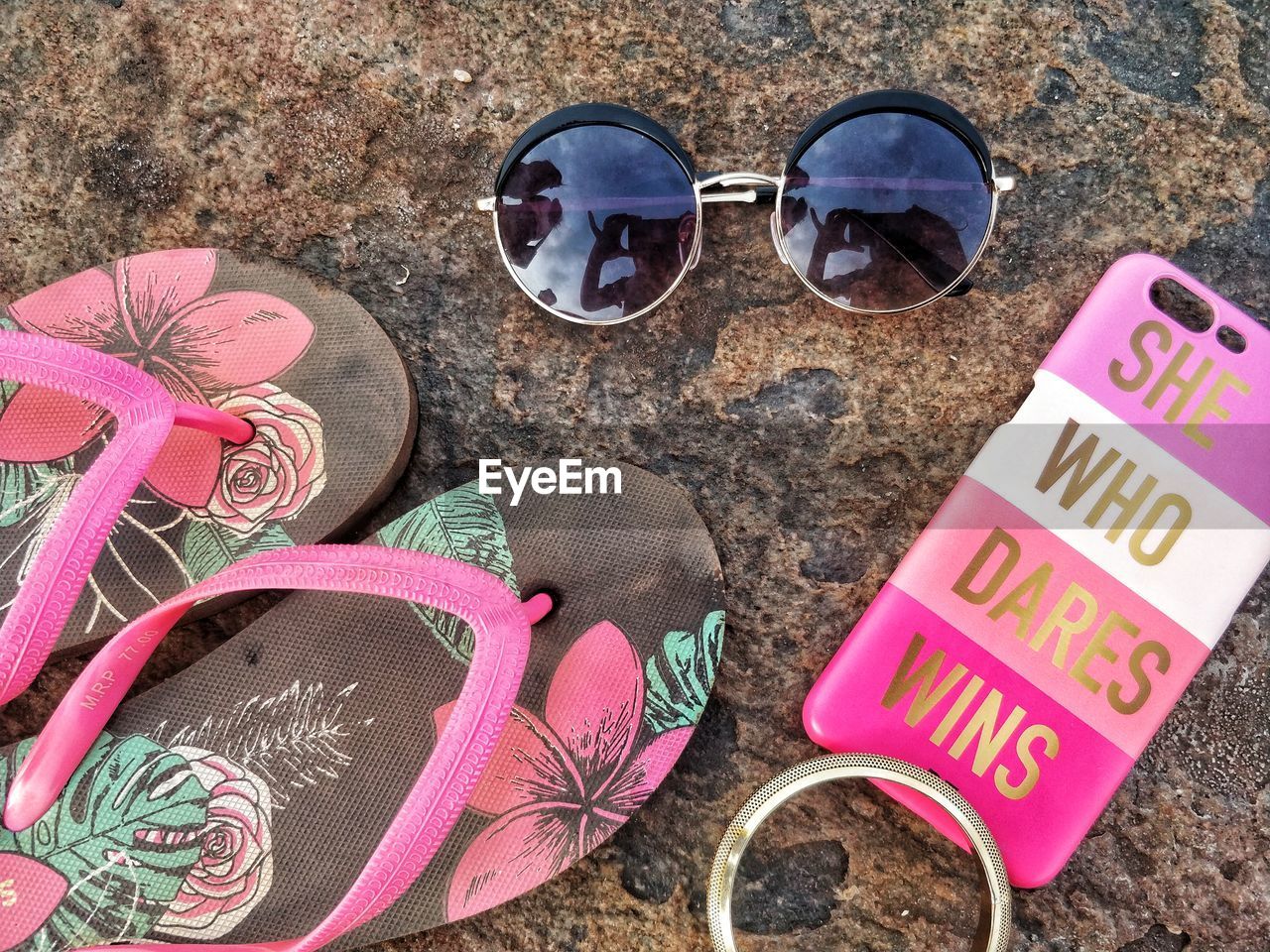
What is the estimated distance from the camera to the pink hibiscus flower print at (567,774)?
628mm

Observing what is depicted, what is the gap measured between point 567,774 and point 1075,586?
389 mm

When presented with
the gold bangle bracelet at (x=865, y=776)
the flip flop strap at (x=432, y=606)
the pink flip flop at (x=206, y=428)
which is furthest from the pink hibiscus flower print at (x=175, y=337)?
the gold bangle bracelet at (x=865, y=776)

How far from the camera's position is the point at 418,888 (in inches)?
25.3

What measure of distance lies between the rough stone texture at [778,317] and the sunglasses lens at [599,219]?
0.04 m

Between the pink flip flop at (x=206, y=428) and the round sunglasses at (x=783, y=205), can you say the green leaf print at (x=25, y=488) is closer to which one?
the pink flip flop at (x=206, y=428)

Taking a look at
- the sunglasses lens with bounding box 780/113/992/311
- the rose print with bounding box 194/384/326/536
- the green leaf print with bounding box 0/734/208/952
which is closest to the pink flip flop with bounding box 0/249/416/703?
the rose print with bounding box 194/384/326/536

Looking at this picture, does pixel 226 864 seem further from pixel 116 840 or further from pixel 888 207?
pixel 888 207

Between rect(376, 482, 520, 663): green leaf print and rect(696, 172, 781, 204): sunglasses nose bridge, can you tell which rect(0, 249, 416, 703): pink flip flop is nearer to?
rect(376, 482, 520, 663): green leaf print

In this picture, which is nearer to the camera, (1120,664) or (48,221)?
(1120,664)

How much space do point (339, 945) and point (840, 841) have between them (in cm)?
39

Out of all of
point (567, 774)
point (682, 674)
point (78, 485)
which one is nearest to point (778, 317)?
point (682, 674)

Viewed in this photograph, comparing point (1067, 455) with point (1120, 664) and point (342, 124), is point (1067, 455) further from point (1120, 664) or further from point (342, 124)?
point (342, 124)

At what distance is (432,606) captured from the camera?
580mm

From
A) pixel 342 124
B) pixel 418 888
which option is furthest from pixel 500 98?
pixel 418 888
